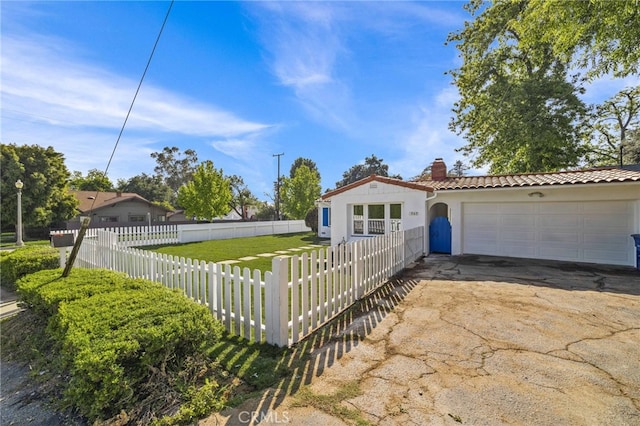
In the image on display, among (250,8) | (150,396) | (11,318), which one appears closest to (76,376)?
(150,396)

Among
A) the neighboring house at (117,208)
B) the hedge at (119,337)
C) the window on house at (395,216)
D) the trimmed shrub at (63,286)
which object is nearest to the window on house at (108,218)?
the neighboring house at (117,208)

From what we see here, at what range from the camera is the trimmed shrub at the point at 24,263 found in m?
6.57

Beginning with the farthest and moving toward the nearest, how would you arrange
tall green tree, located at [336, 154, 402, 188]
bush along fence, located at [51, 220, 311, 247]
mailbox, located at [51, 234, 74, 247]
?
tall green tree, located at [336, 154, 402, 188]
bush along fence, located at [51, 220, 311, 247]
mailbox, located at [51, 234, 74, 247]

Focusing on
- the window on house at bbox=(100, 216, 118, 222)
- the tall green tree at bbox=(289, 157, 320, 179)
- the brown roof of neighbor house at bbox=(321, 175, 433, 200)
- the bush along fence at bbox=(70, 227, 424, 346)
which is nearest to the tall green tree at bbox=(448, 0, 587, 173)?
the brown roof of neighbor house at bbox=(321, 175, 433, 200)

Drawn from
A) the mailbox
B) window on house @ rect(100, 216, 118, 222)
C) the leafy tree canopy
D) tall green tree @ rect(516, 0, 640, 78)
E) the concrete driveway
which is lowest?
the concrete driveway

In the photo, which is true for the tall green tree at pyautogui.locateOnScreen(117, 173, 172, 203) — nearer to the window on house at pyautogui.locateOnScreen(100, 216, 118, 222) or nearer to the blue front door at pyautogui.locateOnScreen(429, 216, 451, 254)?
the window on house at pyautogui.locateOnScreen(100, 216, 118, 222)

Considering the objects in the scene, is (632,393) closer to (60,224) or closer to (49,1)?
(49,1)

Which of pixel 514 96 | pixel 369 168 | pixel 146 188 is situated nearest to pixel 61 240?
pixel 514 96

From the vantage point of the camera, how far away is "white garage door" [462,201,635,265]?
345 inches

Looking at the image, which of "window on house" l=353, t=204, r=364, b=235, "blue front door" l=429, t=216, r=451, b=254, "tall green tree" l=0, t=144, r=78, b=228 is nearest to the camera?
"blue front door" l=429, t=216, r=451, b=254

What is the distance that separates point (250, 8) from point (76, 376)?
7912 mm

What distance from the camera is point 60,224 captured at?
2322cm

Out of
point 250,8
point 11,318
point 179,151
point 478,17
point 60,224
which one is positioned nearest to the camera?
point 11,318

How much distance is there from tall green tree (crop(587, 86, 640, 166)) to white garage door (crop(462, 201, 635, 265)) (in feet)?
51.9
